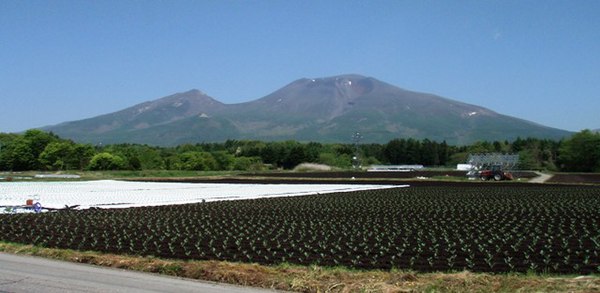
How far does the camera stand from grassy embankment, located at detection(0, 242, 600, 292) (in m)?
9.38

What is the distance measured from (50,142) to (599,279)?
10877 centimetres

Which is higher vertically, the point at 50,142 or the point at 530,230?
the point at 50,142

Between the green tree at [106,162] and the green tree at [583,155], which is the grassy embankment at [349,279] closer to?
the green tree at [106,162]

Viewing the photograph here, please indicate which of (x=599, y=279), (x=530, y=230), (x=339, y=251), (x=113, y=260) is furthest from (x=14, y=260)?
(x=530, y=230)

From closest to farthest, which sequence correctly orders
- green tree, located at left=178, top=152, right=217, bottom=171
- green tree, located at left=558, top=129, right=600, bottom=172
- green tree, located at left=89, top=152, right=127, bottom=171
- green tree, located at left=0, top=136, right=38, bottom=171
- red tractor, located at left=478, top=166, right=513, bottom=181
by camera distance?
red tractor, located at left=478, top=166, right=513, bottom=181, green tree, located at left=89, top=152, right=127, bottom=171, green tree, located at left=0, top=136, right=38, bottom=171, green tree, located at left=558, top=129, right=600, bottom=172, green tree, located at left=178, top=152, right=217, bottom=171

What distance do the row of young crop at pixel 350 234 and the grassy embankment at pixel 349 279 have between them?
2.64ft

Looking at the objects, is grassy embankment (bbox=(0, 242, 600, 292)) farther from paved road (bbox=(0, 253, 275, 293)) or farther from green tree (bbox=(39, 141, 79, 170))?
green tree (bbox=(39, 141, 79, 170))

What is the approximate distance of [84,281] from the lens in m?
10.0

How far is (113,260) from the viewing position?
12.1m

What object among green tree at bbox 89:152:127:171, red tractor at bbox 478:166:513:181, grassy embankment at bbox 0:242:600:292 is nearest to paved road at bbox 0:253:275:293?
grassy embankment at bbox 0:242:600:292

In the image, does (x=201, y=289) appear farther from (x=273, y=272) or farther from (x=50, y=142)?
(x=50, y=142)

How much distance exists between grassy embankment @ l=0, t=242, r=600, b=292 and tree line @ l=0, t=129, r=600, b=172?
88.2m

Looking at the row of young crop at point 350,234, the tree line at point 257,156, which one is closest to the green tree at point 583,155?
the tree line at point 257,156

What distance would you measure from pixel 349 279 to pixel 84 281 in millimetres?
4288
